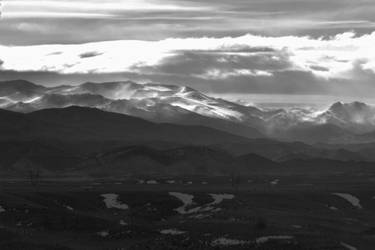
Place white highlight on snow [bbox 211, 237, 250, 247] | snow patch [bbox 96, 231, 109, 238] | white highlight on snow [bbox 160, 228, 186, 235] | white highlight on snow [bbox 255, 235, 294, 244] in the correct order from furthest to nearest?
1. white highlight on snow [bbox 160, 228, 186, 235]
2. snow patch [bbox 96, 231, 109, 238]
3. white highlight on snow [bbox 255, 235, 294, 244]
4. white highlight on snow [bbox 211, 237, 250, 247]

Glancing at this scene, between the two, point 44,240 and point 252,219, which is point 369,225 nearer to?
point 252,219

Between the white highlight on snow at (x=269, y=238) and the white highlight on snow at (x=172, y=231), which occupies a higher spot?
the white highlight on snow at (x=269, y=238)

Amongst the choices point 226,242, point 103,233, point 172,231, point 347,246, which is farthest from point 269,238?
point 103,233

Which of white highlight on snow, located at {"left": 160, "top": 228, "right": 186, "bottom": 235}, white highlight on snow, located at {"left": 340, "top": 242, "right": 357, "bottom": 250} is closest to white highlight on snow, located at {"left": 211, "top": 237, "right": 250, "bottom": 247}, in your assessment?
white highlight on snow, located at {"left": 160, "top": 228, "right": 186, "bottom": 235}

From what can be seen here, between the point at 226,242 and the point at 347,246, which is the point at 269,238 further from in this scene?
the point at 347,246

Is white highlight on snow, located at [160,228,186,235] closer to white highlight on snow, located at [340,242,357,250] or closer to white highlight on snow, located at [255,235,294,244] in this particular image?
white highlight on snow, located at [255,235,294,244]

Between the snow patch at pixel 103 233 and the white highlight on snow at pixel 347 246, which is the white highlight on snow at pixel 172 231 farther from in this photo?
the white highlight on snow at pixel 347 246

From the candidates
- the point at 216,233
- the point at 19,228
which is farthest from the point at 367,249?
the point at 19,228

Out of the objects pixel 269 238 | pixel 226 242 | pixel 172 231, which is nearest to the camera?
pixel 226 242

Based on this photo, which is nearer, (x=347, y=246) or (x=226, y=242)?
(x=347, y=246)

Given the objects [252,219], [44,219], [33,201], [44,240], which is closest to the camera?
[44,240]

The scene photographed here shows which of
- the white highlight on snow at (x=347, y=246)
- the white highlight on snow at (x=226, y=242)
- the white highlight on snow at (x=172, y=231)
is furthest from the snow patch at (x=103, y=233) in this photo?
the white highlight on snow at (x=347, y=246)
